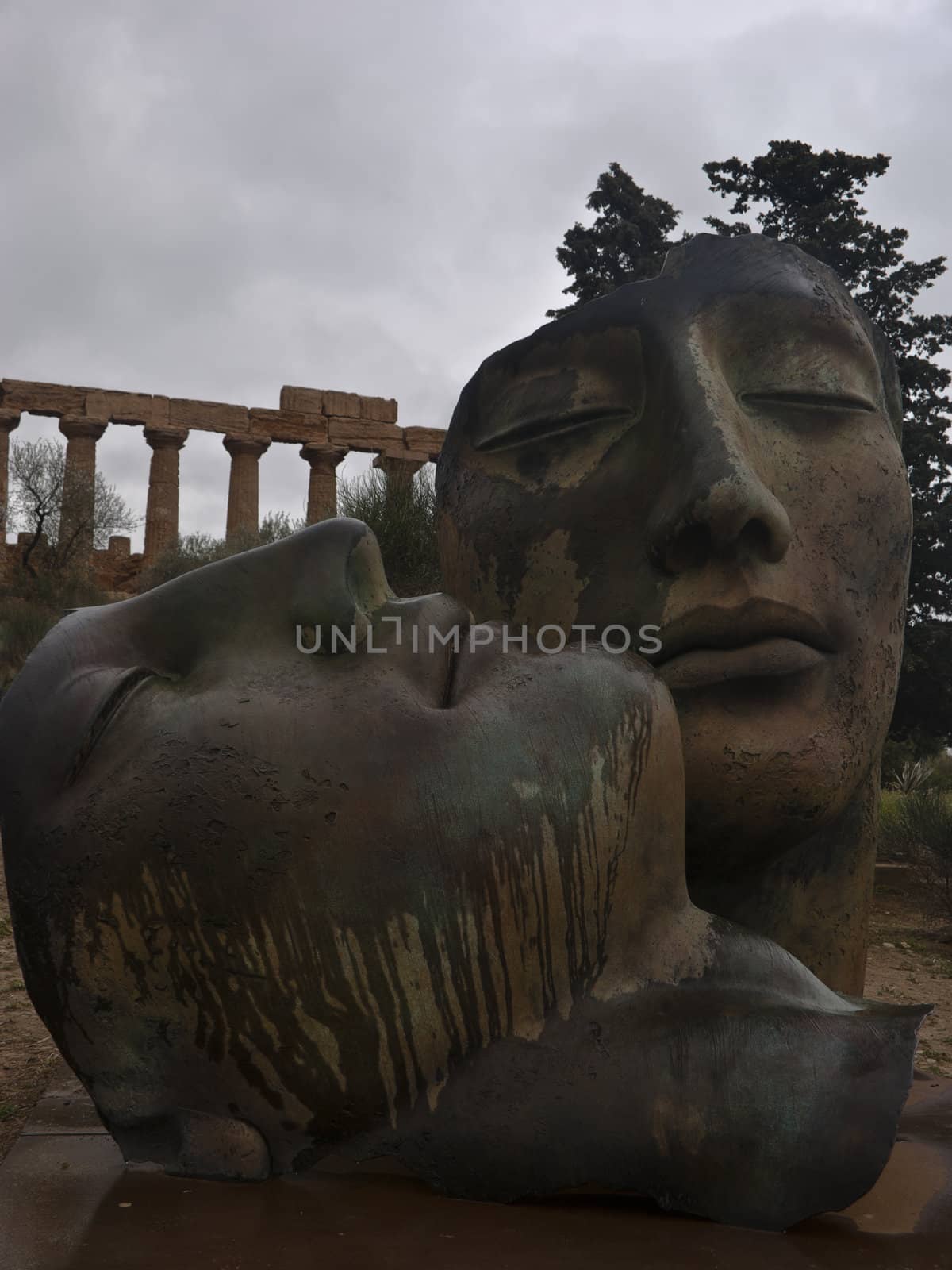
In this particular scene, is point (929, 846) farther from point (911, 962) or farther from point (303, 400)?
point (303, 400)

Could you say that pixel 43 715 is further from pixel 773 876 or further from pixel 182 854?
pixel 773 876

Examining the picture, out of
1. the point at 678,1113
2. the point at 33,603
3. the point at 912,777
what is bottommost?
the point at 912,777

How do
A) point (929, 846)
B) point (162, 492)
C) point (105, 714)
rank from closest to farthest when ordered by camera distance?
1. point (105, 714)
2. point (929, 846)
3. point (162, 492)

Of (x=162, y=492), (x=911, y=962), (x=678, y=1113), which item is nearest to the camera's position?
(x=678, y=1113)

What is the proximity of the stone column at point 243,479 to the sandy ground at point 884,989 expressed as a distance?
1852cm

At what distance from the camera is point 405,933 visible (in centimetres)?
171

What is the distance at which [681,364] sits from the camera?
91.3 inches

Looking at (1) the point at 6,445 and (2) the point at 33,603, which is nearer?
(2) the point at 33,603

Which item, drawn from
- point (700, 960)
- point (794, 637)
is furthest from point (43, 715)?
point (794, 637)

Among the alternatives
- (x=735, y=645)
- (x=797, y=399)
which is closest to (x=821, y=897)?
(x=735, y=645)

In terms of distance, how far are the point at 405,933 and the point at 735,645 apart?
2.78 ft

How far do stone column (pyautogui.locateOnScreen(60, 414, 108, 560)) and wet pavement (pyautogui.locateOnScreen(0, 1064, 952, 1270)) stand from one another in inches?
960

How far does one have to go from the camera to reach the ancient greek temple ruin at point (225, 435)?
2644cm

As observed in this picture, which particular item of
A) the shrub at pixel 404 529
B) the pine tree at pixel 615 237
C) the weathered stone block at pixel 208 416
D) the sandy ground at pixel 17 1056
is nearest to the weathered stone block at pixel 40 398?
the weathered stone block at pixel 208 416
